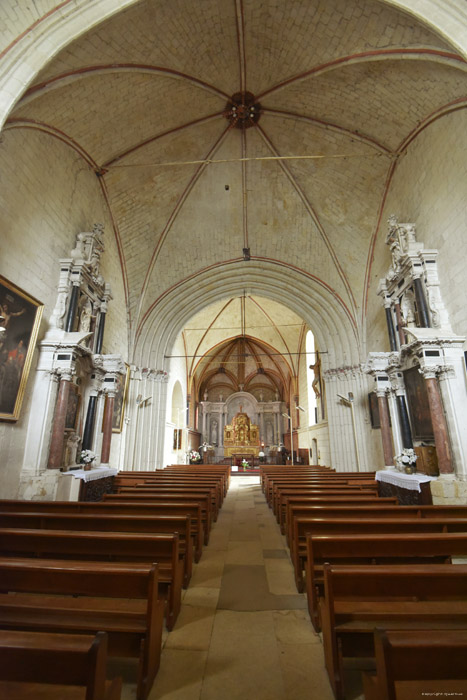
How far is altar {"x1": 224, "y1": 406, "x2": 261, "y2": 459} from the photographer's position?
1016 inches

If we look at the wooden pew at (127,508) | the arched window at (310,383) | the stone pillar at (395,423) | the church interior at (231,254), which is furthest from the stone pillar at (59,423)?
the arched window at (310,383)

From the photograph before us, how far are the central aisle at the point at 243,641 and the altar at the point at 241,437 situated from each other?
22.0 meters

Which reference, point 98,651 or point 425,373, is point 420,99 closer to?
point 425,373

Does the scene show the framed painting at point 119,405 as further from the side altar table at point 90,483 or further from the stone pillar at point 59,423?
the stone pillar at point 59,423

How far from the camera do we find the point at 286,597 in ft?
10.8

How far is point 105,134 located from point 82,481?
8.76 metres

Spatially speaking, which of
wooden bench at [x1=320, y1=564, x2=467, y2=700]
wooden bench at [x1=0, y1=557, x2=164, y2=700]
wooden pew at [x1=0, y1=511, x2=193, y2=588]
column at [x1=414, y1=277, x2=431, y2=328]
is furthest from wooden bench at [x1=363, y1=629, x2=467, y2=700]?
column at [x1=414, y1=277, x2=431, y2=328]

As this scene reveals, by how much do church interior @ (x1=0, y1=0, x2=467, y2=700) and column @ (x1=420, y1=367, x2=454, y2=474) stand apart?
55 mm

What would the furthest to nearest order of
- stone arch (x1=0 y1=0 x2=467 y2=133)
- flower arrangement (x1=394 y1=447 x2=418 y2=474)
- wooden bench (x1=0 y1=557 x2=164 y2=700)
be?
1. flower arrangement (x1=394 y1=447 x2=418 y2=474)
2. stone arch (x1=0 y1=0 x2=467 y2=133)
3. wooden bench (x1=0 y1=557 x2=164 y2=700)

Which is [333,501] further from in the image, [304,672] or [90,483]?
[90,483]

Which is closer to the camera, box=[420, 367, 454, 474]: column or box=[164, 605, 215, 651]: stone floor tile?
box=[164, 605, 215, 651]: stone floor tile

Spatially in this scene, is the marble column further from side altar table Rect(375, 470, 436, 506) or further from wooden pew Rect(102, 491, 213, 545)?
side altar table Rect(375, 470, 436, 506)

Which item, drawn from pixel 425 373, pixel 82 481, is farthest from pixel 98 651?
pixel 425 373

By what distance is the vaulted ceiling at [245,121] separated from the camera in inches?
274
